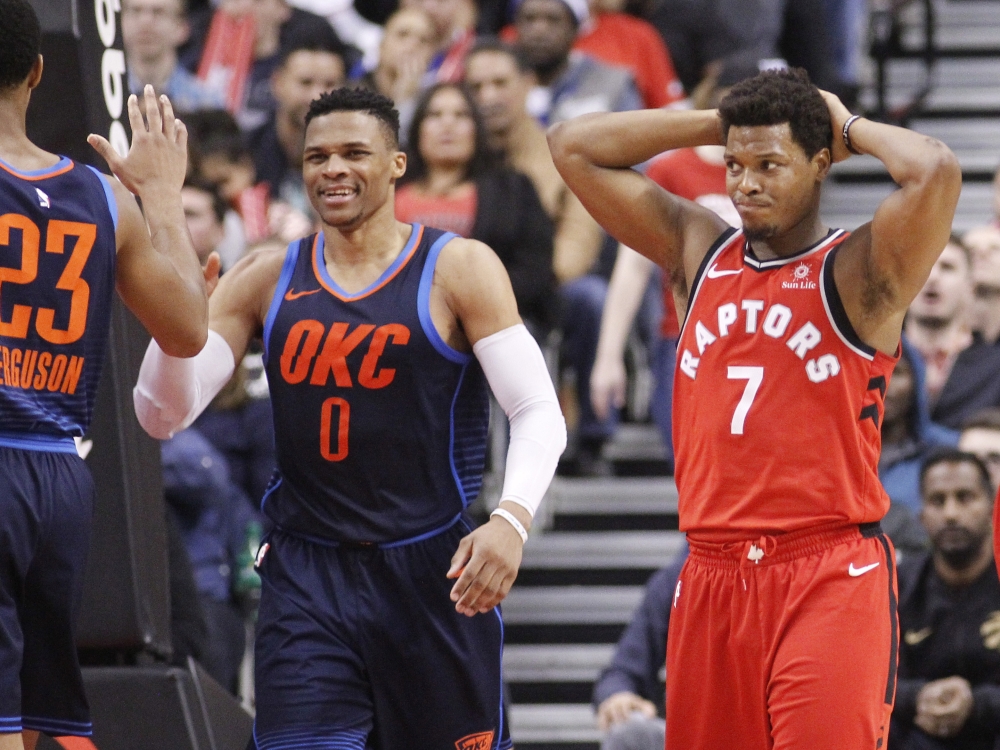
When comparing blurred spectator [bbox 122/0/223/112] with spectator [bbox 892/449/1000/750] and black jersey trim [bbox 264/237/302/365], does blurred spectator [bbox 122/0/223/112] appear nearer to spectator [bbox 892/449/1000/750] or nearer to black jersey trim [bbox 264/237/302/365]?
black jersey trim [bbox 264/237/302/365]

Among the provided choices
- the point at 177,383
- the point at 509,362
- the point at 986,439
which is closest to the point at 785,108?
the point at 509,362

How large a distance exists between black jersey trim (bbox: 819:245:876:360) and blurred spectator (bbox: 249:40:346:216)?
5.54m

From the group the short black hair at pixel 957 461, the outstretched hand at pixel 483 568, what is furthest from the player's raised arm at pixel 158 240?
the short black hair at pixel 957 461

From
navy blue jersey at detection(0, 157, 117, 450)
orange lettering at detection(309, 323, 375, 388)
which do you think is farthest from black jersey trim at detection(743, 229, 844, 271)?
navy blue jersey at detection(0, 157, 117, 450)

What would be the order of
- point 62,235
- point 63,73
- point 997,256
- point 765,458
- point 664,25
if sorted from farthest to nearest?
point 664,25 → point 997,256 → point 63,73 → point 765,458 → point 62,235

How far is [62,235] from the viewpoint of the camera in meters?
4.13

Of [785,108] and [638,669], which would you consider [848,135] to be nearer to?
[785,108]

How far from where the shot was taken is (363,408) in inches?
187

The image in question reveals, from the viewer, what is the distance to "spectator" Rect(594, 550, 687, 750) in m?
6.34

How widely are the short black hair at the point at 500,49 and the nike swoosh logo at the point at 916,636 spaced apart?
379cm

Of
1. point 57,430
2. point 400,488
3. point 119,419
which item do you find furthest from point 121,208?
point 119,419

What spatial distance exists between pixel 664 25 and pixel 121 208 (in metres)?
7.15

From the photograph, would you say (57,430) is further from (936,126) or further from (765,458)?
(936,126)

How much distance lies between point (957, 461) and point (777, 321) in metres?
2.51
